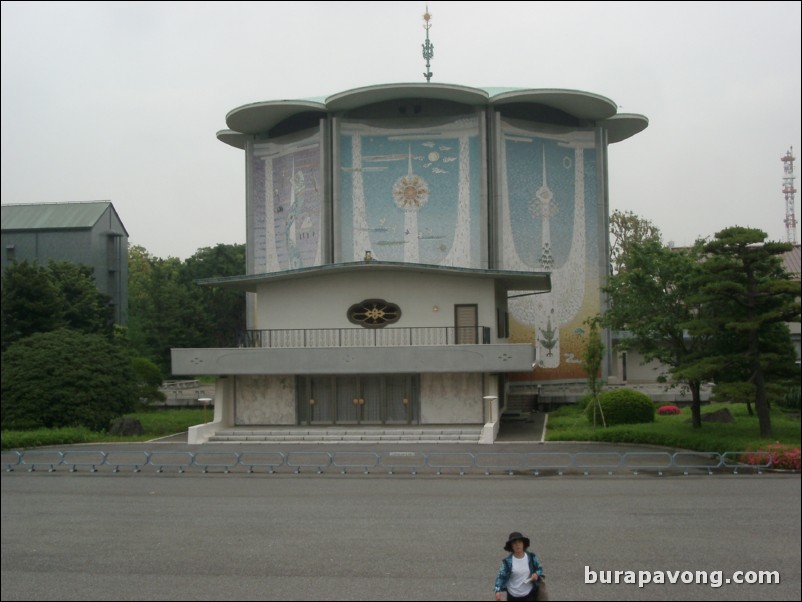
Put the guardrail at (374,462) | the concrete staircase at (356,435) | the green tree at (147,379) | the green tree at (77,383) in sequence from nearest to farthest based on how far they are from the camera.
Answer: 1. the guardrail at (374,462)
2. the green tree at (77,383)
3. the green tree at (147,379)
4. the concrete staircase at (356,435)

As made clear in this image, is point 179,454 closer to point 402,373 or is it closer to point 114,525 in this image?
point 114,525

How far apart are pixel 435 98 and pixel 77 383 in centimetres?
3328

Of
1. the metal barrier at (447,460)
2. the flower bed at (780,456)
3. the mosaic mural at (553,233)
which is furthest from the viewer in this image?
the mosaic mural at (553,233)

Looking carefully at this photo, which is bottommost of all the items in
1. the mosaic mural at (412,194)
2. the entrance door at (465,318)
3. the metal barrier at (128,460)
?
the metal barrier at (128,460)

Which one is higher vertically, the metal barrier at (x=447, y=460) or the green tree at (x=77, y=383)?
the green tree at (x=77, y=383)

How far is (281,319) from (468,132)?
19890mm

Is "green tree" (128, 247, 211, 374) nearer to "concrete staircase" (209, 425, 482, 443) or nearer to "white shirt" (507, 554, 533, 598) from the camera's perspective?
"white shirt" (507, 554, 533, 598)

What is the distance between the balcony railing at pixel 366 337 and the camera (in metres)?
28.8

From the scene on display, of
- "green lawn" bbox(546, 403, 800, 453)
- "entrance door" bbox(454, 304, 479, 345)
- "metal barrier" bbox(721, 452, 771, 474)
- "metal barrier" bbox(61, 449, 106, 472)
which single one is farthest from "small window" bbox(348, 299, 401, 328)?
"metal barrier" bbox(721, 452, 771, 474)

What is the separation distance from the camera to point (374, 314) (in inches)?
1136

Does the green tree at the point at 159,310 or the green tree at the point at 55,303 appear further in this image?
the green tree at the point at 55,303

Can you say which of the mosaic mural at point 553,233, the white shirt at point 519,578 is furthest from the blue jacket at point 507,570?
the mosaic mural at point 553,233

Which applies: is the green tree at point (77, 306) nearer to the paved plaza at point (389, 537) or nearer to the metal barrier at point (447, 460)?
the paved plaza at point (389, 537)

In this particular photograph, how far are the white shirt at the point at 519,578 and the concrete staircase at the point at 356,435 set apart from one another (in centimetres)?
2248
